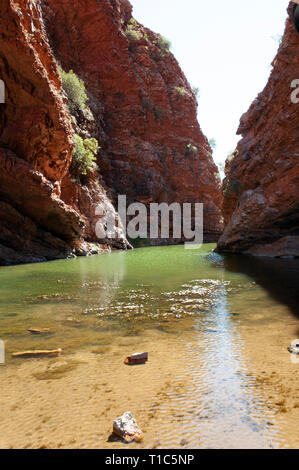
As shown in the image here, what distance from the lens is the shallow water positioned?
1.94m

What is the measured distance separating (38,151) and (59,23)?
27.9m

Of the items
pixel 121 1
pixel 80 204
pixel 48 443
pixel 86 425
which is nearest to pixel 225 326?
pixel 86 425

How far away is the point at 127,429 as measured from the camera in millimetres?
1907

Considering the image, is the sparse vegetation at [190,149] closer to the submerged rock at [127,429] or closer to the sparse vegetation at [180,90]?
the sparse vegetation at [180,90]

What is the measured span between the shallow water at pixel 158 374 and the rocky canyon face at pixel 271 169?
35.5ft

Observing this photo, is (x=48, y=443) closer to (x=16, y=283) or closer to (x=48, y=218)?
(x=16, y=283)

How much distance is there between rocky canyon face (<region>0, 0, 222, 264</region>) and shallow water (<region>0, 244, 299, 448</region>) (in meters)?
13.5

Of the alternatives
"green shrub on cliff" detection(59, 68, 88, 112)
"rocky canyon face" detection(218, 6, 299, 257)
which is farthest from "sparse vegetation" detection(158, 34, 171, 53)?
"rocky canyon face" detection(218, 6, 299, 257)

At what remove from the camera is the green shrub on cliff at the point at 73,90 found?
2897 cm

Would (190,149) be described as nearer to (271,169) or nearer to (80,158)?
(80,158)

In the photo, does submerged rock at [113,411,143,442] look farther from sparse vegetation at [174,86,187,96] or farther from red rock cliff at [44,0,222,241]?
sparse vegetation at [174,86,187,96]

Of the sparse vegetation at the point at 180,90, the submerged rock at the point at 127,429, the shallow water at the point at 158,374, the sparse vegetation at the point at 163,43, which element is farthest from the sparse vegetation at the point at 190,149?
the submerged rock at the point at 127,429

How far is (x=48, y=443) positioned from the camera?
1.85 m

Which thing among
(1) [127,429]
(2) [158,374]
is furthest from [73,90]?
(1) [127,429]
